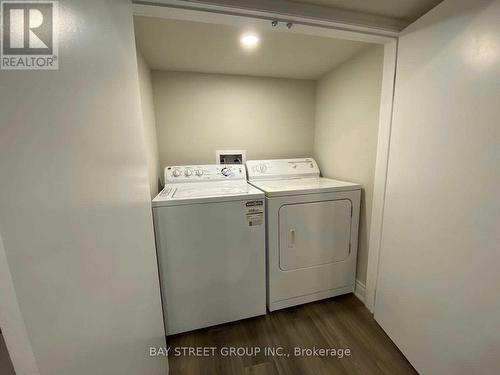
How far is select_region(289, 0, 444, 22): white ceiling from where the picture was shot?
1.02m

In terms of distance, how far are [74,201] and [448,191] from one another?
1407mm

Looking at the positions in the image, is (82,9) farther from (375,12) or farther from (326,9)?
(375,12)

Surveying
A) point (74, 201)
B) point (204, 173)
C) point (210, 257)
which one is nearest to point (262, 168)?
point (204, 173)

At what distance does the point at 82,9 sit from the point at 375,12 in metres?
1.40

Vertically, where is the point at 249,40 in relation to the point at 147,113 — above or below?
above

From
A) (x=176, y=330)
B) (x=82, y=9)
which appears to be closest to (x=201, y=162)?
(x=176, y=330)

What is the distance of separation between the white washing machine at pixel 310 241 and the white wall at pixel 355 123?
0.09 m

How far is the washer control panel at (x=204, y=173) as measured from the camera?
1.79m

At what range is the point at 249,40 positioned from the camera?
1.35m

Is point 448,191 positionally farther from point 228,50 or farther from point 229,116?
point 229,116

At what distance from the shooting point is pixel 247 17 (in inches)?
40.3

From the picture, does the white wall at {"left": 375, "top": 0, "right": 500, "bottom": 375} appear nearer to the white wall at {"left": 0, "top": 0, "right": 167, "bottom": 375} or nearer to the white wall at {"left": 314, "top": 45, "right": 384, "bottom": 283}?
the white wall at {"left": 314, "top": 45, "right": 384, "bottom": 283}

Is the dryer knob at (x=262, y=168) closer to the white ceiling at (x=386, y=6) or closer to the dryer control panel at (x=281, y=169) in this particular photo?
the dryer control panel at (x=281, y=169)

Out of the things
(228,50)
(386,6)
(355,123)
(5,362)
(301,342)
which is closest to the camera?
(5,362)
